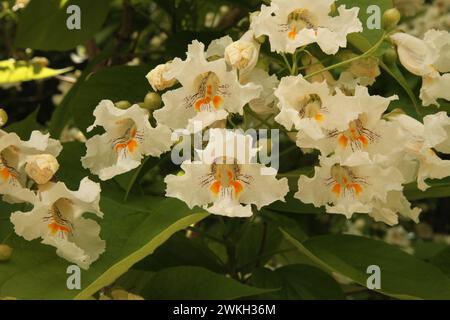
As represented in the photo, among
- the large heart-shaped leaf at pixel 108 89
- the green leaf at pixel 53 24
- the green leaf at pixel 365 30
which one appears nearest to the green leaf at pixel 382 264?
the green leaf at pixel 365 30

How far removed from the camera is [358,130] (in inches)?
31.4

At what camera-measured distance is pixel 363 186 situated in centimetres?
81

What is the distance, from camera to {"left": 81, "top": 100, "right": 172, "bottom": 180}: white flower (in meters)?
0.83

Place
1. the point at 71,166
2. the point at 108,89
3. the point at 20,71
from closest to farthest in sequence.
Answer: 1. the point at 71,166
2. the point at 108,89
3. the point at 20,71

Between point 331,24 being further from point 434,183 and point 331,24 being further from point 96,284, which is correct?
point 96,284

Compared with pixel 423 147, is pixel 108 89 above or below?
above

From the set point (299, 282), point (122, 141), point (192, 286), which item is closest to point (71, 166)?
point (122, 141)

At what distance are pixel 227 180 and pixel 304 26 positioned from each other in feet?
0.62

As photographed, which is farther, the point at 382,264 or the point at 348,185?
the point at 382,264

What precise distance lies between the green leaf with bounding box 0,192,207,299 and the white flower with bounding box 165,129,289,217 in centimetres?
3

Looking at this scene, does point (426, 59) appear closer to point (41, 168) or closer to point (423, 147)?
point (423, 147)

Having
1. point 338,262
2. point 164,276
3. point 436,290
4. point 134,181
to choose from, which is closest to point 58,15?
point 134,181

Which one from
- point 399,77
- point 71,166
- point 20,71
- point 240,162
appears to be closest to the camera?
point 240,162

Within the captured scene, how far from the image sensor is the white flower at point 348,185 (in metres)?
0.79
